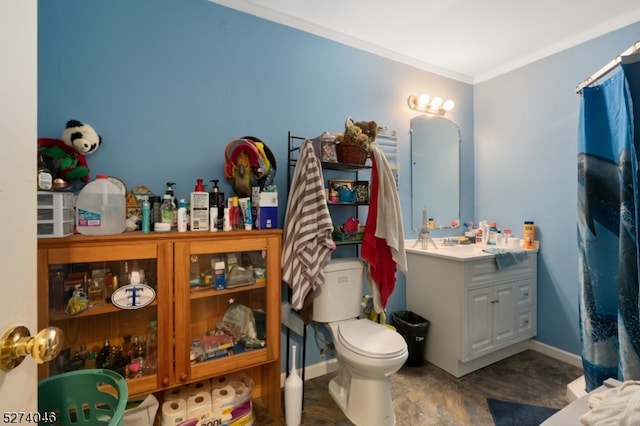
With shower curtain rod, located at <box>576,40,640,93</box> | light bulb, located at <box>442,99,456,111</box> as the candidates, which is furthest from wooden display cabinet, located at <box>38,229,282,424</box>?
light bulb, located at <box>442,99,456,111</box>

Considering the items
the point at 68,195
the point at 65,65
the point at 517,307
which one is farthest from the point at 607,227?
the point at 65,65

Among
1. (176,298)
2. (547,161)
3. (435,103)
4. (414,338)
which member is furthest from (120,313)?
(547,161)

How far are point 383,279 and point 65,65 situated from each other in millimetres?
2177

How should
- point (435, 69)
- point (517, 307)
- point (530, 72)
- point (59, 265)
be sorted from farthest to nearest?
point (435, 69) → point (530, 72) → point (517, 307) → point (59, 265)

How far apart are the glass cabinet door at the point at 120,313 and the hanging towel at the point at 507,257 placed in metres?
2.30

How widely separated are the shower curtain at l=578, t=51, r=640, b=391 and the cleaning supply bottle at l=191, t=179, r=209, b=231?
6.60ft

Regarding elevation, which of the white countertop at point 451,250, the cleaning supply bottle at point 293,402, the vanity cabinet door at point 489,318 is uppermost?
the white countertop at point 451,250

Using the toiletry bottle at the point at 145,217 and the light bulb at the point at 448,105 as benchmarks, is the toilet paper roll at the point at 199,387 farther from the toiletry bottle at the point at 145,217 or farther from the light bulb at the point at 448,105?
the light bulb at the point at 448,105

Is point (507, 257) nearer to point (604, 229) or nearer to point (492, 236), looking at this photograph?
point (492, 236)

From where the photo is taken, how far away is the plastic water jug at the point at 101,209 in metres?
1.26

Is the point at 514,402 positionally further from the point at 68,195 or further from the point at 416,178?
the point at 68,195

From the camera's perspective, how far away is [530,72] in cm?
261

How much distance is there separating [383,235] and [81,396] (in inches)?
64.0

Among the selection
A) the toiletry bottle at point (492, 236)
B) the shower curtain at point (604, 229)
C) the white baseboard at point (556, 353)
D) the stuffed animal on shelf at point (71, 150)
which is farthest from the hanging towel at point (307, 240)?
the white baseboard at point (556, 353)
